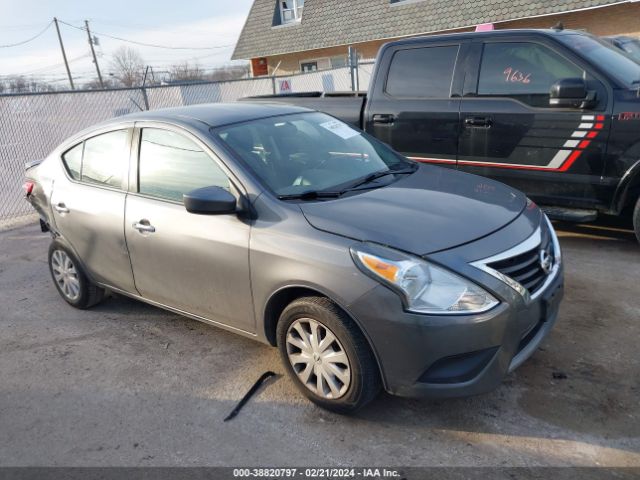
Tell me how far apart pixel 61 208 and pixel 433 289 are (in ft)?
10.6

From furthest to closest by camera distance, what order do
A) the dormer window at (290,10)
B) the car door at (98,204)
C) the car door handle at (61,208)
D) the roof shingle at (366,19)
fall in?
the dormer window at (290,10) → the roof shingle at (366,19) → the car door handle at (61,208) → the car door at (98,204)

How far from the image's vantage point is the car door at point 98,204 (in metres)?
3.94

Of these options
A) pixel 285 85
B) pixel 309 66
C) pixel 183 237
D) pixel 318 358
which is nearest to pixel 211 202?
pixel 183 237

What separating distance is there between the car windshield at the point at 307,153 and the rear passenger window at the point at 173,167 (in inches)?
7.8

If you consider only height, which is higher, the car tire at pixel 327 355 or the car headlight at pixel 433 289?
the car headlight at pixel 433 289

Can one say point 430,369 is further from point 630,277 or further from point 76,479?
point 630,277

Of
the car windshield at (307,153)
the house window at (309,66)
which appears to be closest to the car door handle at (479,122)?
the car windshield at (307,153)

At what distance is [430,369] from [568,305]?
1953mm

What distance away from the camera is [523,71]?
16.8 ft

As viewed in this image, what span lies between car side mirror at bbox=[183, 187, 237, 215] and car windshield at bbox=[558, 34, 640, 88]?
3.63 meters

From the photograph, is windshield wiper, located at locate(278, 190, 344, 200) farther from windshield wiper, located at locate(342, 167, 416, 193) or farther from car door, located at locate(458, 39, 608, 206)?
car door, located at locate(458, 39, 608, 206)

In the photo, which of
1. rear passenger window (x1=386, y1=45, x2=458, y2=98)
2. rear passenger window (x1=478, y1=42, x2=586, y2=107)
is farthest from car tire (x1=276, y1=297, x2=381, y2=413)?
rear passenger window (x1=386, y1=45, x2=458, y2=98)

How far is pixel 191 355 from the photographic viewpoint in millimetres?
3838

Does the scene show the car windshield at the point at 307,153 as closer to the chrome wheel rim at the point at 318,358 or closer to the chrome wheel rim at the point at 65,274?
the chrome wheel rim at the point at 318,358
